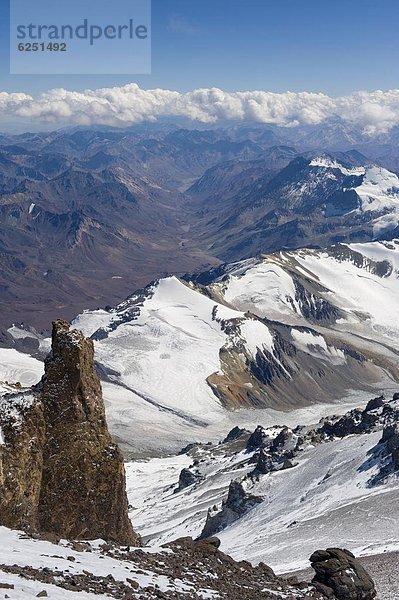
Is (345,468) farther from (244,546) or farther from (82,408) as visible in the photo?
(82,408)

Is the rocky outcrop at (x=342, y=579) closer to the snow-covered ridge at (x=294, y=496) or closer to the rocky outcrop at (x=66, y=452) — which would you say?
the rocky outcrop at (x=66, y=452)

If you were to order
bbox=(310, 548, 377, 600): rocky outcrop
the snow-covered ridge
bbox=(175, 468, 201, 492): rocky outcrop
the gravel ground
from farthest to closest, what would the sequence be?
1. bbox=(175, 468, 201, 492): rocky outcrop
2. the snow-covered ridge
3. the gravel ground
4. bbox=(310, 548, 377, 600): rocky outcrop

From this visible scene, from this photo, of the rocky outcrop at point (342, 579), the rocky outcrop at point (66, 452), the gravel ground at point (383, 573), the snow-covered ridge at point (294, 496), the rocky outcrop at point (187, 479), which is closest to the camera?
the rocky outcrop at point (342, 579)

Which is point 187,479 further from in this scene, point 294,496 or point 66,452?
point 66,452

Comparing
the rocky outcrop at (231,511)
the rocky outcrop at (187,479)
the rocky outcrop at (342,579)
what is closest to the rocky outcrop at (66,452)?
the rocky outcrop at (342,579)

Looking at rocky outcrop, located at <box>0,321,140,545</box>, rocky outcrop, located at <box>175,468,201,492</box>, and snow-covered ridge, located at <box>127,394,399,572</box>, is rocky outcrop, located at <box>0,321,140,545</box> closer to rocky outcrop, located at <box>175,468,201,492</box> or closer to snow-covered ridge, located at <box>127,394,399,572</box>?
snow-covered ridge, located at <box>127,394,399,572</box>

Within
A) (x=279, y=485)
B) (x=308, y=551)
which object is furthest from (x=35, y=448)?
(x=279, y=485)

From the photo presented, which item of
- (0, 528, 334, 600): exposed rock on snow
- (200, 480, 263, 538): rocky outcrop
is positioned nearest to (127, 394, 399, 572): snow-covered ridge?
(200, 480, 263, 538): rocky outcrop
